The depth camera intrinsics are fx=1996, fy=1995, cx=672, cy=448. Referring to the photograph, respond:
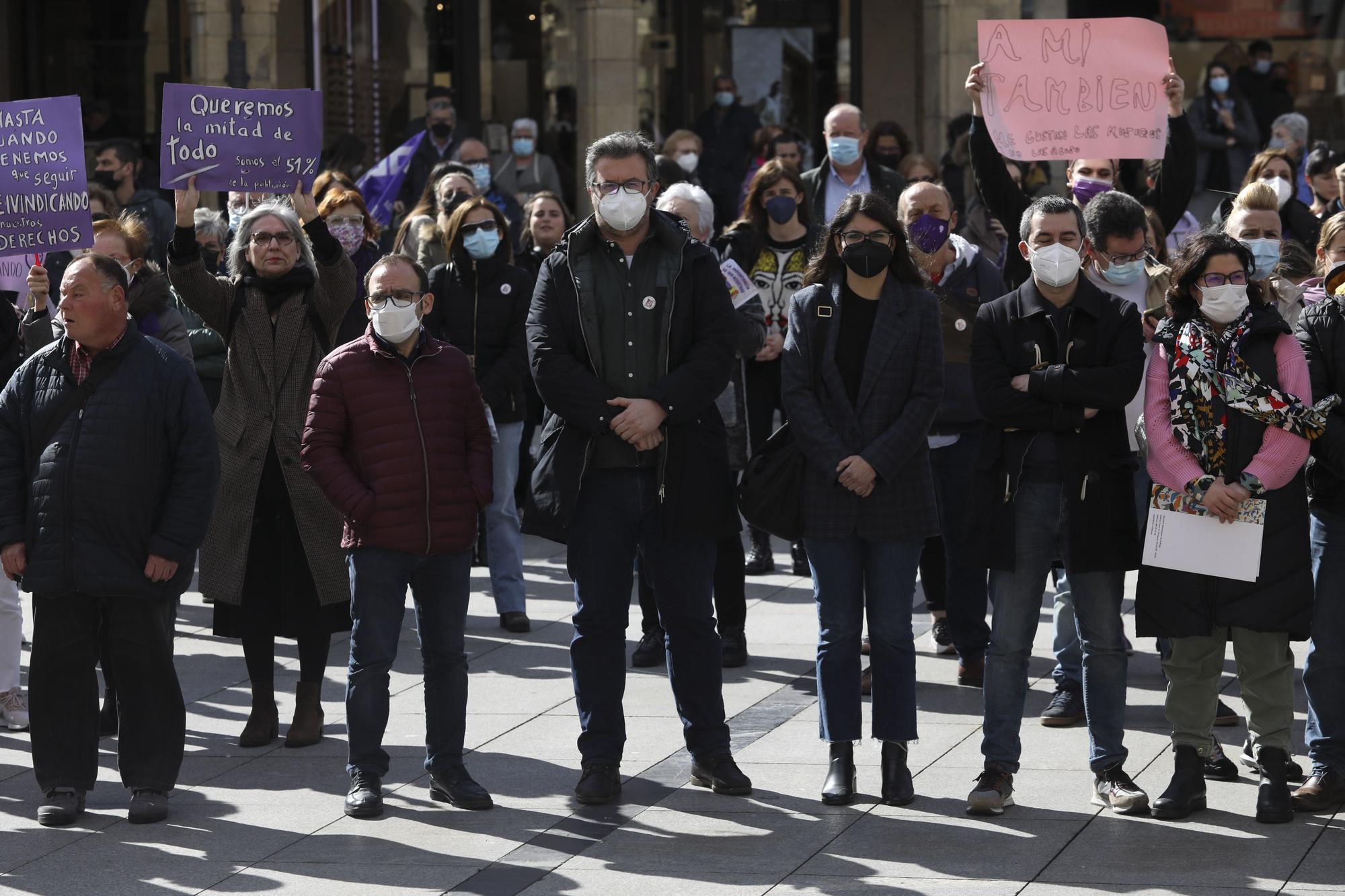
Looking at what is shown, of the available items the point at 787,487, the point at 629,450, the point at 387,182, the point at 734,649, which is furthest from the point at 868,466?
the point at 387,182

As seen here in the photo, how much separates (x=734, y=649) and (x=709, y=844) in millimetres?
2498

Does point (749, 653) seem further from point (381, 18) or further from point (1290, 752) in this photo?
point (381, 18)

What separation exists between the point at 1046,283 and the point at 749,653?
2.87 metres

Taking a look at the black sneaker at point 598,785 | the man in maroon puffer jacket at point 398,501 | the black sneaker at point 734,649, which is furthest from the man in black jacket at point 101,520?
the black sneaker at point 734,649

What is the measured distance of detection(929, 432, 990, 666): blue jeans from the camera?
8141mm

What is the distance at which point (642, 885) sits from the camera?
5.75 m

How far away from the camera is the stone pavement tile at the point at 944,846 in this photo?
19.0 feet

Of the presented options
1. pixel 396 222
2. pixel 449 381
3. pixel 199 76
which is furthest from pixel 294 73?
pixel 449 381

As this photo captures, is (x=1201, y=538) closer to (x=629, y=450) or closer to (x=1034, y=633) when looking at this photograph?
(x=1034, y=633)

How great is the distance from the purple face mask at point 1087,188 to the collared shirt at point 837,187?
99.4 inches

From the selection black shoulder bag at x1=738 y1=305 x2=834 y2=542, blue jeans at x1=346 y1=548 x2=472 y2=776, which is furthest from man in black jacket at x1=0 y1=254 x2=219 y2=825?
black shoulder bag at x1=738 y1=305 x2=834 y2=542

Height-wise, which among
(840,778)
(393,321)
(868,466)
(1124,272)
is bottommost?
(840,778)

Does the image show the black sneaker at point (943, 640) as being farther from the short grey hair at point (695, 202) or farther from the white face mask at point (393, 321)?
the white face mask at point (393, 321)

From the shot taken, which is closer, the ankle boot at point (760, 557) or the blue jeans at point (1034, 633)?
the blue jeans at point (1034, 633)
